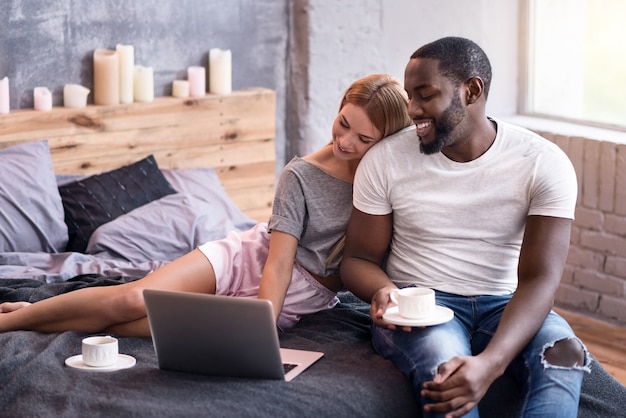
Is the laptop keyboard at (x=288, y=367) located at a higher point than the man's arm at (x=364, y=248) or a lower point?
lower

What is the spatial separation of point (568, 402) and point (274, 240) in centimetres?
86

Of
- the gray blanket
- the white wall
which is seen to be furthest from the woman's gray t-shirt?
the white wall

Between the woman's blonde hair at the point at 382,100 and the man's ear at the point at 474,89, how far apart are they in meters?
0.19

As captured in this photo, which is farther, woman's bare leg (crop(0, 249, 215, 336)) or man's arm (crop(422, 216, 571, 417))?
woman's bare leg (crop(0, 249, 215, 336))

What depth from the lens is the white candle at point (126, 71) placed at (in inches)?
157

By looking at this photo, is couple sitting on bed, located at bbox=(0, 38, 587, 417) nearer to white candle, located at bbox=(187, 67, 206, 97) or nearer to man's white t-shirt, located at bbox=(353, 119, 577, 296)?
man's white t-shirt, located at bbox=(353, 119, 577, 296)

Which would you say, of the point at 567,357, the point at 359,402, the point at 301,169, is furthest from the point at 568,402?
the point at 301,169

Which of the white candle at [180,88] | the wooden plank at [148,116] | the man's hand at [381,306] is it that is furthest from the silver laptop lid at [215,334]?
the white candle at [180,88]

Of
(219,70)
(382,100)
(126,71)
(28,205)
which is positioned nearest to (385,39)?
(219,70)

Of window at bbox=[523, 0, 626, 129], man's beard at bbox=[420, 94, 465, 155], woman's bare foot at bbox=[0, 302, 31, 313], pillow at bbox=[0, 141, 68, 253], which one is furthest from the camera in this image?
window at bbox=[523, 0, 626, 129]

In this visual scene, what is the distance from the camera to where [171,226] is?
370cm

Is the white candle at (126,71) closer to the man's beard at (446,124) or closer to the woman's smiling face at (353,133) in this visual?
the woman's smiling face at (353,133)

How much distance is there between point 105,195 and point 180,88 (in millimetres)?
648

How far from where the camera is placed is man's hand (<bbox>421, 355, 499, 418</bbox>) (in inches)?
84.7
